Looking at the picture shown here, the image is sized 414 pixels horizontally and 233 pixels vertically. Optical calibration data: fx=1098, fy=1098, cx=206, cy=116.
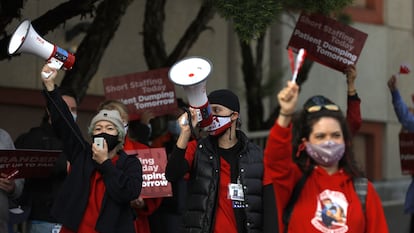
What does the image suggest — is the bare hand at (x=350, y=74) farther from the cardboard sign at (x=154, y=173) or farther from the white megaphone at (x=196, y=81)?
the white megaphone at (x=196, y=81)

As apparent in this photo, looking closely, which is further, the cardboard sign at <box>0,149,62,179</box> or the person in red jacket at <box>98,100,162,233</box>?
the person in red jacket at <box>98,100,162,233</box>

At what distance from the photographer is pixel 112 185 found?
710 centimetres

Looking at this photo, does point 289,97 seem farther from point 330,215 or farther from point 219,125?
point 219,125

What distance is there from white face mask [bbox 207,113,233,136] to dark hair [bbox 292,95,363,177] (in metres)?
1.30

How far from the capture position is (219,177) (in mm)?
7090

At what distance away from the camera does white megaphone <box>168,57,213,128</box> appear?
668 centimetres

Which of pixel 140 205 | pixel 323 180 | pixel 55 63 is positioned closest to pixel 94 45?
pixel 140 205

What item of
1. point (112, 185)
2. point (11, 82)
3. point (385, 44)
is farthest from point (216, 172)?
point (385, 44)

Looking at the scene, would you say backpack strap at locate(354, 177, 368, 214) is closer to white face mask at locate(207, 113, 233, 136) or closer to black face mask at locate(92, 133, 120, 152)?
white face mask at locate(207, 113, 233, 136)

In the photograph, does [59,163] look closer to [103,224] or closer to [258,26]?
[103,224]

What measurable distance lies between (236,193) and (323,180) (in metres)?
1.30

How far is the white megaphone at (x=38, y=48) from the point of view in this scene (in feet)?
22.7

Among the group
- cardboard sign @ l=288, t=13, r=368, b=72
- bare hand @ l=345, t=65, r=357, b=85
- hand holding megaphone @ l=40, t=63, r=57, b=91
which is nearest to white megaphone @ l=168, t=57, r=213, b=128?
hand holding megaphone @ l=40, t=63, r=57, b=91

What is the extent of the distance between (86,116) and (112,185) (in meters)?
6.43
